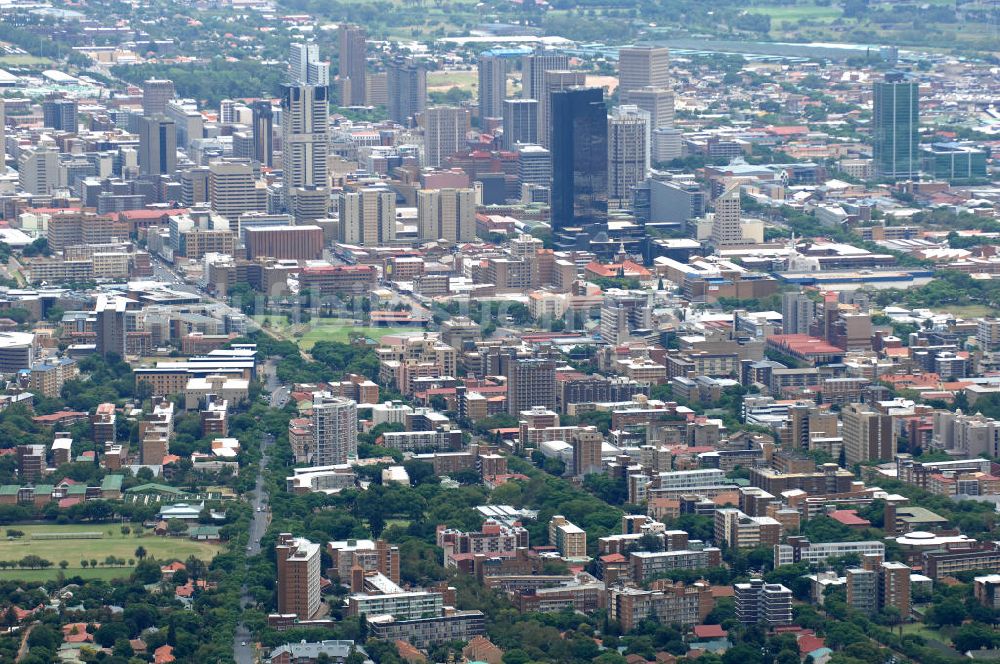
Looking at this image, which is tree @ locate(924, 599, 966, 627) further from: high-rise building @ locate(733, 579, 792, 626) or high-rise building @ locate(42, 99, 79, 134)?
high-rise building @ locate(42, 99, 79, 134)

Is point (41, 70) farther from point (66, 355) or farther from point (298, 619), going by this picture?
point (298, 619)

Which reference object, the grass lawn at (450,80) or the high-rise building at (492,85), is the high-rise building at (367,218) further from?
the grass lawn at (450,80)

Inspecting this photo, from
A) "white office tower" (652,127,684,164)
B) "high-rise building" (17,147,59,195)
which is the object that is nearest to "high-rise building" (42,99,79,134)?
"high-rise building" (17,147,59,195)

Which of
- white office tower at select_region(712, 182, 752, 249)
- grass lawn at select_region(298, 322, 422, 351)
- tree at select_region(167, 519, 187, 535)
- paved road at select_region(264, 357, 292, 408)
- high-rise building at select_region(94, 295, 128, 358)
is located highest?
white office tower at select_region(712, 182, 752, 249)

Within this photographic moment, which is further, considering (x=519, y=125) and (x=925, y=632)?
(x=519, y=125)

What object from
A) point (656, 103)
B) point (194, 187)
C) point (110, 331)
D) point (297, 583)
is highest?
point (656, 103)

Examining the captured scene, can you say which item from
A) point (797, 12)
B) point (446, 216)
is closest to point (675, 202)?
point (446, 216)

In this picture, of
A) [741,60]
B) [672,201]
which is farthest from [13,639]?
[741,60]

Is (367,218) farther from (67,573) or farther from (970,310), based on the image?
(67,573)
